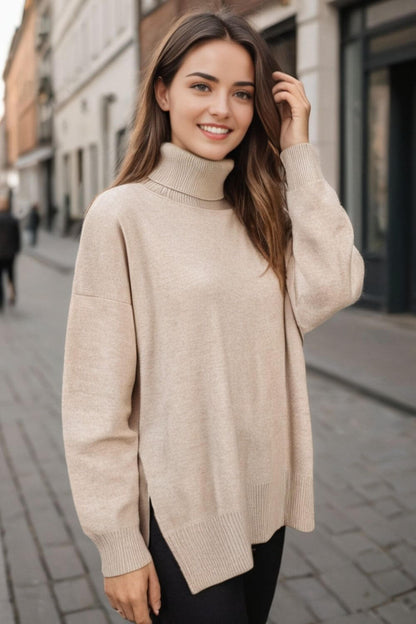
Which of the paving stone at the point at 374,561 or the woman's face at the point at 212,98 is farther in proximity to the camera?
the paving stone at the point at 374,561

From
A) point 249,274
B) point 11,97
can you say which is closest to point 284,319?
point 249,274

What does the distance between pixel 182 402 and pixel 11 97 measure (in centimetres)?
7049

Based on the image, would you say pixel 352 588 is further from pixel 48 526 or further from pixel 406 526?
pixel 48 526

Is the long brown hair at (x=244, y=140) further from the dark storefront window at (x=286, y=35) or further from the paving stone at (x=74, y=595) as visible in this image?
the dark storefront window at (x=286, y=35)

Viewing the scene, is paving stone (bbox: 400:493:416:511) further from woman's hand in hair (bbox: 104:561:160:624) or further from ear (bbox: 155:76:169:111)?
ear (bbox: 155:76:169:111)

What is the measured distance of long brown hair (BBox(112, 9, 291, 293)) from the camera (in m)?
1.62

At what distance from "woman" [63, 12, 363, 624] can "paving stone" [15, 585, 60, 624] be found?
4.67 ft

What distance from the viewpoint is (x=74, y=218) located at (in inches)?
1233

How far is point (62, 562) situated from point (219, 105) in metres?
2.43

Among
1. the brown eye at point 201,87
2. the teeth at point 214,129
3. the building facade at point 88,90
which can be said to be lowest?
the teeth at point 214,129

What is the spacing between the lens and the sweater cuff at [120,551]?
59.2 inches

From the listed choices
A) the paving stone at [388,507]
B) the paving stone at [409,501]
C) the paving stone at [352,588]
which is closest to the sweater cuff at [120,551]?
the paving stone at [352,588]

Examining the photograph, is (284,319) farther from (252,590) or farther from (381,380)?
(381,380)

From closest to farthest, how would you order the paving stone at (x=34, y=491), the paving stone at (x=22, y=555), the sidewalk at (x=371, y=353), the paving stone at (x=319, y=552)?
the paving stone at (x=22, y=555) → the paving stone at (x=319, y=552) → the paving stone at (x=34, y=491) → the sidewalk at (x=371, y=353)
